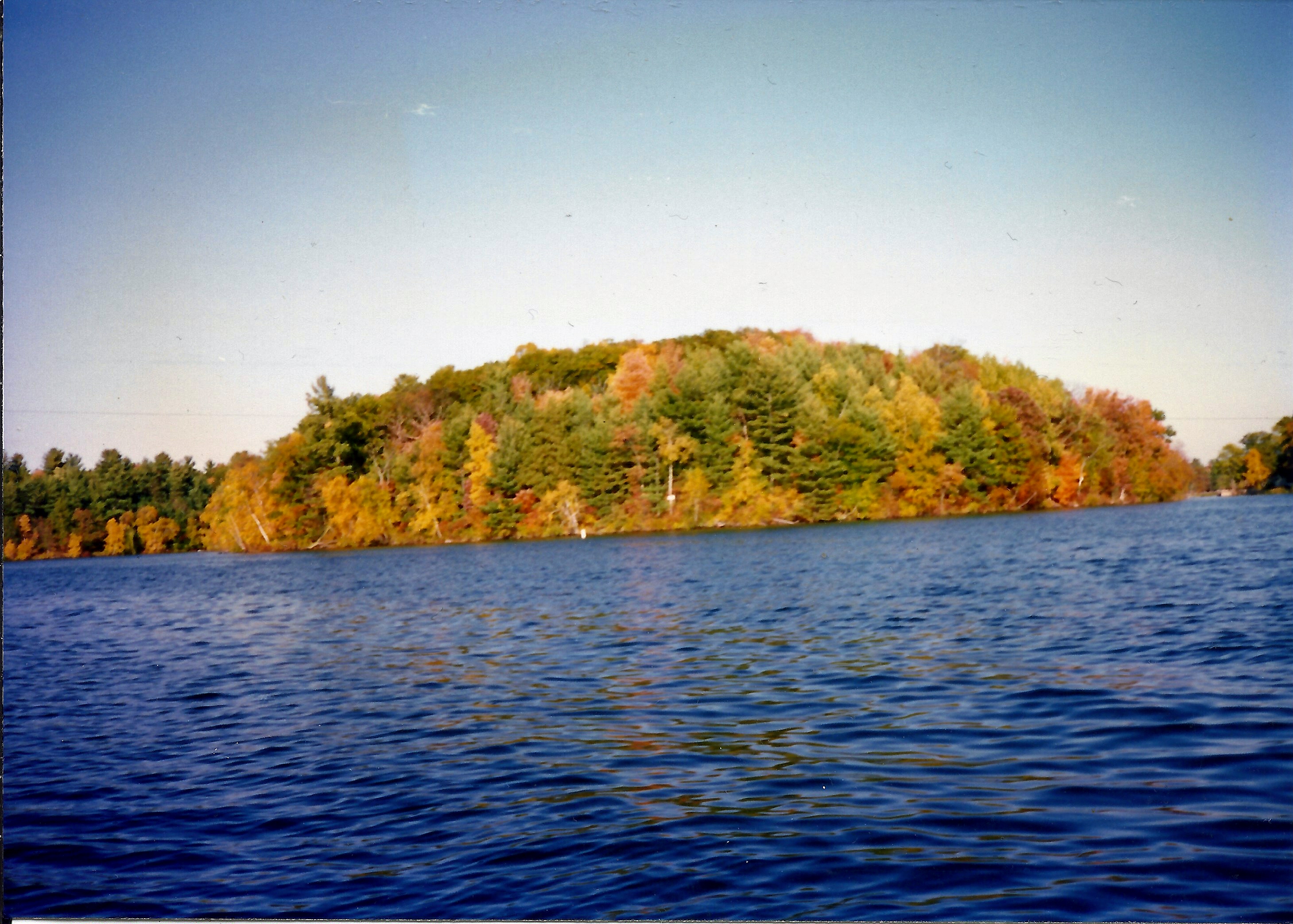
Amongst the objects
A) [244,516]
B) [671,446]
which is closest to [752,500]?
[671,446]

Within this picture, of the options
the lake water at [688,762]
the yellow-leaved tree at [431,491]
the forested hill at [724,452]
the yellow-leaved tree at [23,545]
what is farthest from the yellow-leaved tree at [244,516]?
the lake water at [688,762]

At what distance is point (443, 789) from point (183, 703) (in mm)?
5927

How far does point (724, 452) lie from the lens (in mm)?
57750

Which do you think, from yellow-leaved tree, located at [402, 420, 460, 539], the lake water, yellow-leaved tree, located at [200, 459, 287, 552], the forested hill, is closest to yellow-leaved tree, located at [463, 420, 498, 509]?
the forested hill

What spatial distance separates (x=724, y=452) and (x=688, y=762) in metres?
49.5

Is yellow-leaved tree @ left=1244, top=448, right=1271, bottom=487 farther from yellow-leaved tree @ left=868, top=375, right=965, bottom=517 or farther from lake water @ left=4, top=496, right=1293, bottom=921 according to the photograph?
lake water @ left=4, top=496, right=1293, bottom=921

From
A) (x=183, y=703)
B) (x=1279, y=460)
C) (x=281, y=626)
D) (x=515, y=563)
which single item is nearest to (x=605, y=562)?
(x=515, y=563)

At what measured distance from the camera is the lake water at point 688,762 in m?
6.07

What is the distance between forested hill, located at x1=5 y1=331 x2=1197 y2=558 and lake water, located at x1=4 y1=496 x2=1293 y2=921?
124ft

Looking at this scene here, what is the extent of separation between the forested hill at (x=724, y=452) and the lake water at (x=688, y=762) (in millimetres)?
37844

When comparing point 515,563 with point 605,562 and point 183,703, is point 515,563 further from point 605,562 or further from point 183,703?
point 183,703

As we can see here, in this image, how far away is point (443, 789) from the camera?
8.10 m

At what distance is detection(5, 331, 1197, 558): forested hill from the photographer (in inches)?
2254

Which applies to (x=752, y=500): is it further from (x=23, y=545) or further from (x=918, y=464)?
(x=23, y=545)
